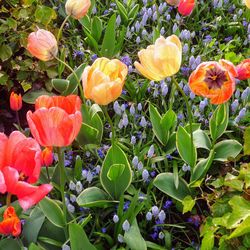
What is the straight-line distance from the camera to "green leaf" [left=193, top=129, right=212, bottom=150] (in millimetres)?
1989

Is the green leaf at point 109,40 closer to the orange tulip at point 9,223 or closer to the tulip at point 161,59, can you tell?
the tulip at point 161,59

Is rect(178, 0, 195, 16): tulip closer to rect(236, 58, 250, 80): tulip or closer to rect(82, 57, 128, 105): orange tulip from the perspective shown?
rect(236, 58, 250, 80): tulip

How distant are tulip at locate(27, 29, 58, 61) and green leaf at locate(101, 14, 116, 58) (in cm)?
58

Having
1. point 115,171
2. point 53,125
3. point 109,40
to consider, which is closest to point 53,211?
point 115,171

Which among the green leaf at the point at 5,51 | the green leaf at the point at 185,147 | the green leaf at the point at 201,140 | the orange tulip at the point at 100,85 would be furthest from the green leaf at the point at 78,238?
the green leaf at the point at 5,51

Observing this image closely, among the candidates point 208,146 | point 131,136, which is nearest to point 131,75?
point 131,136

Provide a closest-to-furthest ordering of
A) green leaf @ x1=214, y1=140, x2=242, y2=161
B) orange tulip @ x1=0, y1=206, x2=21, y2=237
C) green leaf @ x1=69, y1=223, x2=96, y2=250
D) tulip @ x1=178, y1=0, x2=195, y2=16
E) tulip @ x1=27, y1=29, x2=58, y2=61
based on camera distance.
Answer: orange tulip @ x1=0, y1=206, x2=21, y2=237, green leaf @ x1=69, y1=223, x2=96, y2=250, tulip @ x1=27, y1=29, x2=58, y2=61, green leaf @ x1=214, y1=140, x2=242, y2=161, tulip @ x1=178, y1=0, x2=195, y2=16

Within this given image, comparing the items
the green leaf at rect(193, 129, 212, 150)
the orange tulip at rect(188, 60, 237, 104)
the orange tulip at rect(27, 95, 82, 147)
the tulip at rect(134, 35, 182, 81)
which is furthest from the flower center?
the orange tulip at rect(27, 95, 82, 147)

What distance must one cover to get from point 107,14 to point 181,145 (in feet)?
3.74

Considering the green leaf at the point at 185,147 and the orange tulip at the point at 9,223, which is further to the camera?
the green leaf at the point at 185,147

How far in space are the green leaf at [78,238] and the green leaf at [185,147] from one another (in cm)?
50

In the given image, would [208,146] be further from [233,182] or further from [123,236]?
[123,236]

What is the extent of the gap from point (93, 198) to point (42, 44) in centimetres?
52

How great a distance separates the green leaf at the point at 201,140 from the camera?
1989 millimetres
